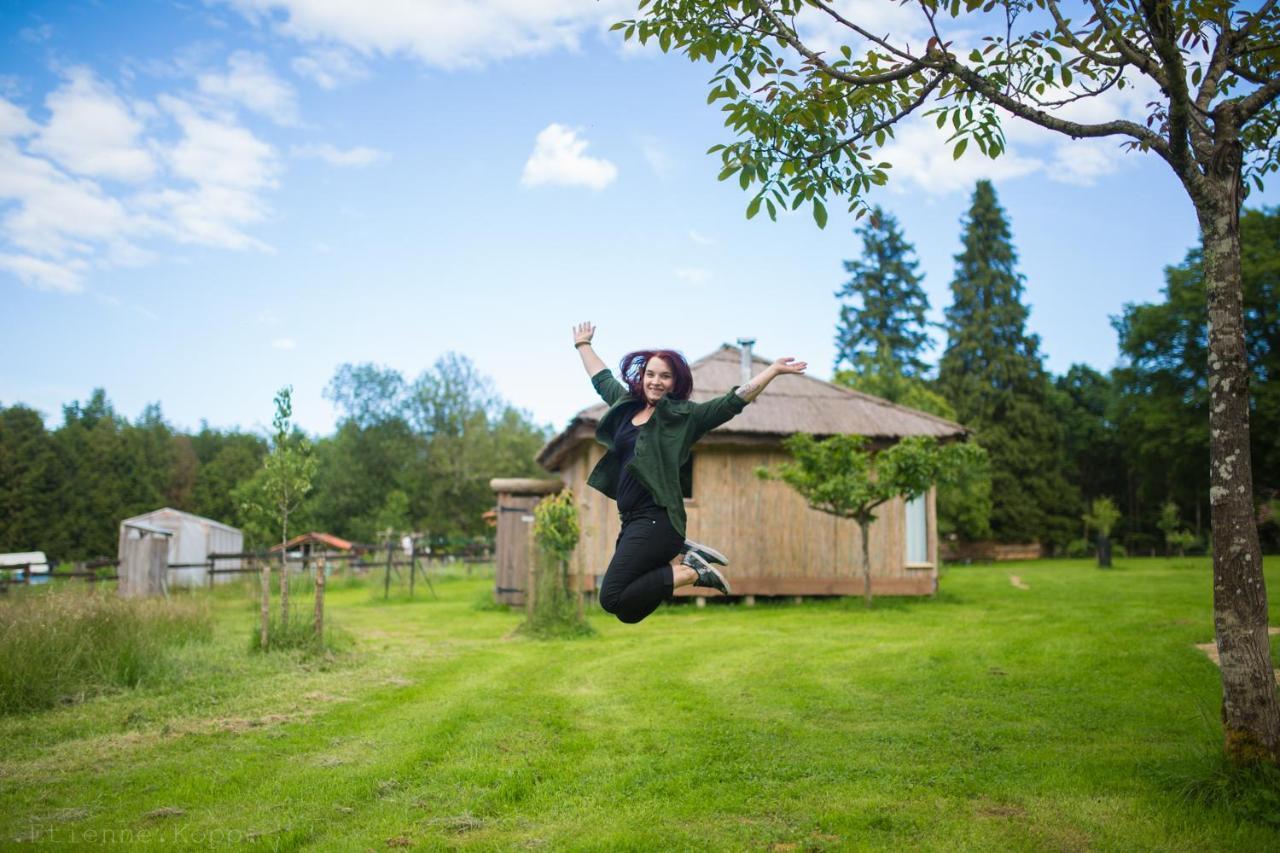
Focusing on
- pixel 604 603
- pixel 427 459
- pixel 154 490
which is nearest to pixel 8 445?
pixel 154 490

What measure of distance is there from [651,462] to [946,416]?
30.5 m

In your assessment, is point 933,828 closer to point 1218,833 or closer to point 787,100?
point 1218,833

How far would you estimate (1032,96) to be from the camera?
5.43 metres

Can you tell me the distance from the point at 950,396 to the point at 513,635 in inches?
1360

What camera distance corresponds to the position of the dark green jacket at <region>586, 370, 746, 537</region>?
196 inches

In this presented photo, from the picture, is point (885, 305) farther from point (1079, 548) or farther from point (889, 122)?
point (889, 122)

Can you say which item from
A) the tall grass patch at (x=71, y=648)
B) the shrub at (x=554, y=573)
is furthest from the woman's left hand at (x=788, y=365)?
the shrub at (x=554, y=573)

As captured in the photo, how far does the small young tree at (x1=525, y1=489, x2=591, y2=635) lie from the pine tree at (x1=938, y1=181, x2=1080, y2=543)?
32290mm

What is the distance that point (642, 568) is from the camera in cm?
493

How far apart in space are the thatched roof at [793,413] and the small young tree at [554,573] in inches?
129

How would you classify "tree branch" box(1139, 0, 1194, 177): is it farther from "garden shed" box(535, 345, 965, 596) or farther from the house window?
the house window

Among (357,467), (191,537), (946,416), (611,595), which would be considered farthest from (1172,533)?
(357,467)

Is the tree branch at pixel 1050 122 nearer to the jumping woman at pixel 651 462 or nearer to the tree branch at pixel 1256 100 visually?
the tree branch at pixel 1256 100

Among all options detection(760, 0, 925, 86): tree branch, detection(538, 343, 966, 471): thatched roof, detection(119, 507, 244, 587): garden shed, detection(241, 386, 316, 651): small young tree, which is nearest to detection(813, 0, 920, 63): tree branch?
detection(760, 0, 925, 86): tree branch
